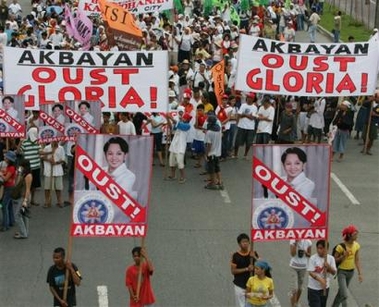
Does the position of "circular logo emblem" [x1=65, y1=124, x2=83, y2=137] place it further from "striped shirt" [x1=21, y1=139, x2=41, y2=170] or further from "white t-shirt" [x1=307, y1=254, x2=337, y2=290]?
"white t-shirt" [x1=307, y1=254, x2=337, y2=290]

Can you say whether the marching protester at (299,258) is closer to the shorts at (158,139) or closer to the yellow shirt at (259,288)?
the yellow shirt at (259,288)

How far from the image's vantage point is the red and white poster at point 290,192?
12.8 meters

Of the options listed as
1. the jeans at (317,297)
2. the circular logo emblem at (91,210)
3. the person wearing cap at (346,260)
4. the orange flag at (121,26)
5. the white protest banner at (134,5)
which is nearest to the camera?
the circular logo emblem at (91,210)

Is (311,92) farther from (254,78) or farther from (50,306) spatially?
(50,306)

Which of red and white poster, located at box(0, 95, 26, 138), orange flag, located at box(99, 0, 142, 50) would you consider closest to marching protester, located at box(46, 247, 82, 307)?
red and white poster, located at box(0, 95, 26, 138)

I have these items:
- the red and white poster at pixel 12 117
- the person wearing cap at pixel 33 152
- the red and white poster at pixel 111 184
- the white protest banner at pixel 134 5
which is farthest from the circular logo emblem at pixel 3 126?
the white protest banner at pixel 134 5

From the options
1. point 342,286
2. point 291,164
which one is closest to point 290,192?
point 291,164

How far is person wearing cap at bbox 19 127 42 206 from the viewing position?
18641 mm

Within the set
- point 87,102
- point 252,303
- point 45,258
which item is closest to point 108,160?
point 252,303

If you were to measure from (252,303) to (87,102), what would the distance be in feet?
23.0

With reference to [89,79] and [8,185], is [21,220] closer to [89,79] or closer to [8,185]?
[8,185]

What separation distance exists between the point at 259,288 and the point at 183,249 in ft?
12.5

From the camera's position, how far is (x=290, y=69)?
816 inches

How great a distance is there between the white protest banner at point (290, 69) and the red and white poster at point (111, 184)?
26.9ft
